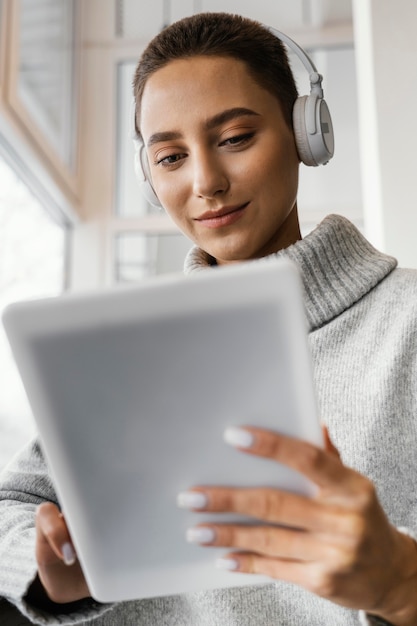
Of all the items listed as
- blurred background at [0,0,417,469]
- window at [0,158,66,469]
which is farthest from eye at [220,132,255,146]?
window at [0,158,66,469]

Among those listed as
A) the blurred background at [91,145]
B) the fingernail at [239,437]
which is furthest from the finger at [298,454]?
the blurred background at [91,145]

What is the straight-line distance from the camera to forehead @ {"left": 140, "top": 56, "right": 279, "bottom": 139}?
3.18ft

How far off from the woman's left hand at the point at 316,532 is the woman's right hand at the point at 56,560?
0.16 m

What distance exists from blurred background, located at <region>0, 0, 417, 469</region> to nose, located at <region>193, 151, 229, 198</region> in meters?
1.55

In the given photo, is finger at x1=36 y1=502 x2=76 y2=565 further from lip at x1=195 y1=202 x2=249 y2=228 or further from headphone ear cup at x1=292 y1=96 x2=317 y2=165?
headphone ear cup at x1=292 y1=96 x2=317 y2=165

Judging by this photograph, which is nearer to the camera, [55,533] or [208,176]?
[55,533]

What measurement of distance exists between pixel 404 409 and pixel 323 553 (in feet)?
1.35

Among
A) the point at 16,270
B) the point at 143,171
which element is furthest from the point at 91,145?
the point at 143,171

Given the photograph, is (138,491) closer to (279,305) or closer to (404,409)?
(279,305)

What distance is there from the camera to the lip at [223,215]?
0.99 metres

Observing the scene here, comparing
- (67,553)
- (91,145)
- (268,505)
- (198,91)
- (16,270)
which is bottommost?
(16,270)

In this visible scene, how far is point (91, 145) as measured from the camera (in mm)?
3559

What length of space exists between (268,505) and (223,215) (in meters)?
0.54

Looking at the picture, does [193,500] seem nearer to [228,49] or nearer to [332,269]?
[332,269]
